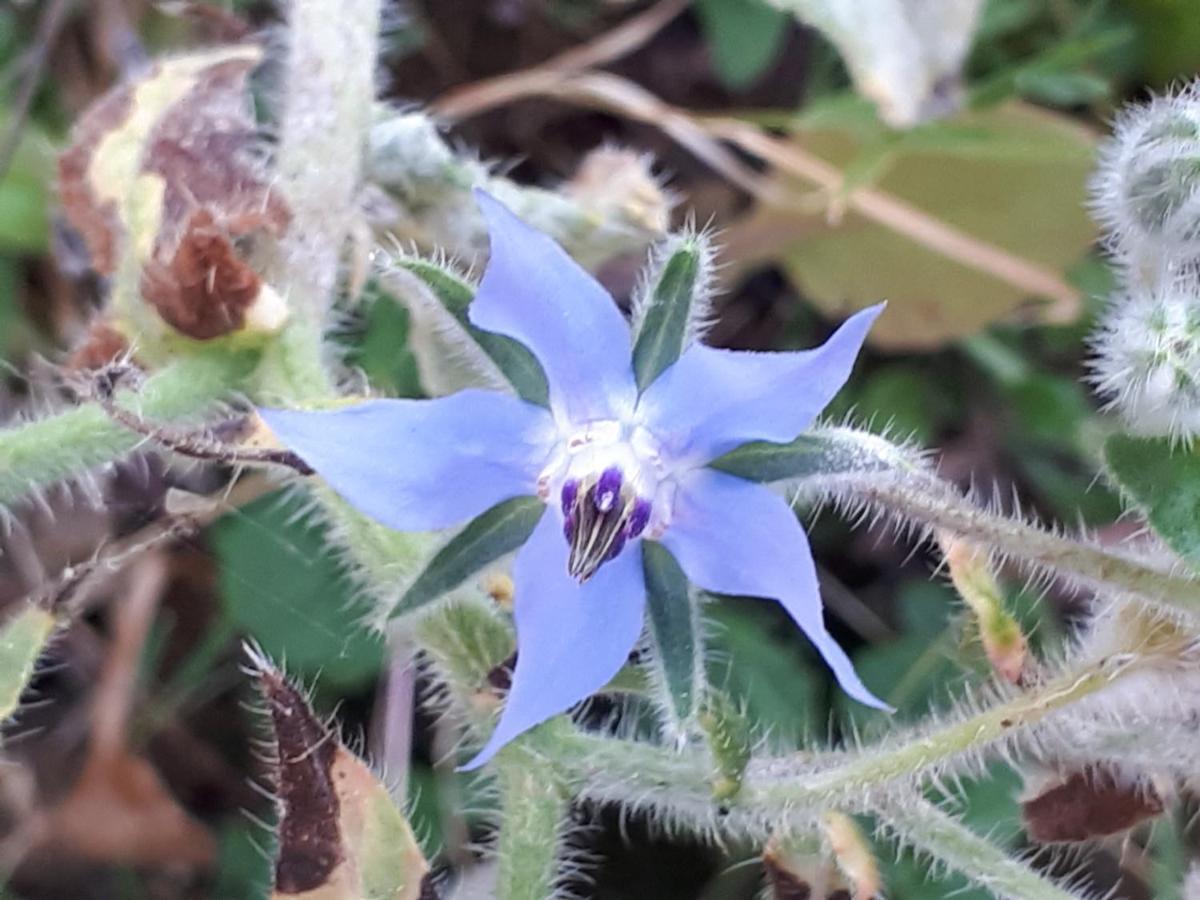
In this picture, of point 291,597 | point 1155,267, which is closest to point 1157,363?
point 1155,267

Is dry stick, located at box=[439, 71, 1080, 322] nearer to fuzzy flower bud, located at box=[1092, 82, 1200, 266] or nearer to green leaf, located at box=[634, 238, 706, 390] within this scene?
fuzzy flower bud, located at box=[1092, 82, 1200, 266]

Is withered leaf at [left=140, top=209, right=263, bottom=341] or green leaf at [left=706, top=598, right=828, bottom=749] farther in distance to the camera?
green leaf at [left=706, top=598, right=828, bottom=749]

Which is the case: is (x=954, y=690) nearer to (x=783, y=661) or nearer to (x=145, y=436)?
(x=783, y=661)

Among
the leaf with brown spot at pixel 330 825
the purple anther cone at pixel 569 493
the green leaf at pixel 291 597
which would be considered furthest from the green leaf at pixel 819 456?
the green leaf at pixel 291 597

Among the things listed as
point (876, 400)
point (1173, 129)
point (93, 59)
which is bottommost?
point (876, 400)

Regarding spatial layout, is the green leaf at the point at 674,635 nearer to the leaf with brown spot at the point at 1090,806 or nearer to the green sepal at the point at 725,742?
the green sepal at the point at 725,742

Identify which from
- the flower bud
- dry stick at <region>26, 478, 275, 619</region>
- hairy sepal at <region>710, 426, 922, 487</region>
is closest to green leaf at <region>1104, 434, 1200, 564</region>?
hairy sepal at <region>710, 426, 922, 487</region>

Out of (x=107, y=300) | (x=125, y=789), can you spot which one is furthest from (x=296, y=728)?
(x=125, y=789)
